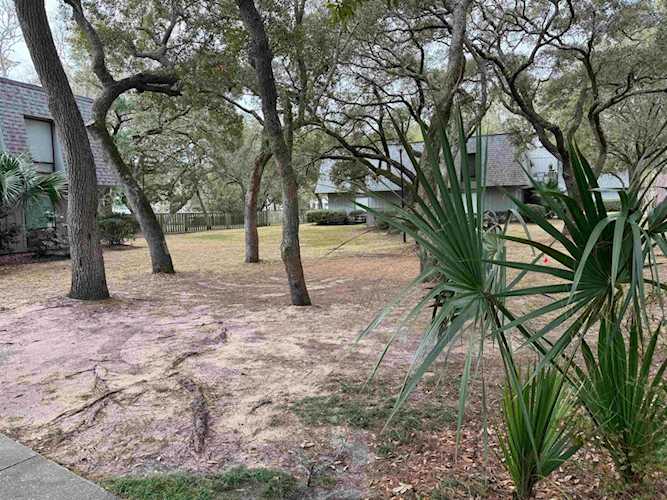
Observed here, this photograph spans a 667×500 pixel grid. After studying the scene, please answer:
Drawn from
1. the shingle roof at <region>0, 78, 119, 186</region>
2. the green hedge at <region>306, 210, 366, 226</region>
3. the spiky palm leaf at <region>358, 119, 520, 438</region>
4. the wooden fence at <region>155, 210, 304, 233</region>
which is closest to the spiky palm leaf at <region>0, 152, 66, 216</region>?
the shingle roof at <region>0, 78, 119, 186</region>

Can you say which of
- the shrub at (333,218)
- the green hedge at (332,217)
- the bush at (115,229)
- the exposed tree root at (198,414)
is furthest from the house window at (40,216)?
the shrub at (333,218)

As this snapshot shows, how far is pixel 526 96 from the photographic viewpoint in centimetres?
1428

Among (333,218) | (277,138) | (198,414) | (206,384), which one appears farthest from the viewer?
(333,218)

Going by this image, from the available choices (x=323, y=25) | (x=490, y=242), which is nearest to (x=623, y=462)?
(x=490, y=242)

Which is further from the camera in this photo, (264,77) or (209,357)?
(264,77)

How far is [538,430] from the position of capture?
6.31 ft

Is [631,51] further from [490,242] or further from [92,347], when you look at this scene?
[92,347]

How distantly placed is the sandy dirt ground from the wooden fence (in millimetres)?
18279

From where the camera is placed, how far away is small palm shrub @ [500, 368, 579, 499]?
1918 mm

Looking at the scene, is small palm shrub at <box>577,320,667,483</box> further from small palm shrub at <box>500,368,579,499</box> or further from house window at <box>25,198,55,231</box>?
house window at <box>25,198,55,231</box>

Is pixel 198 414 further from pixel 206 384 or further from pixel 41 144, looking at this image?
pixel 41 144

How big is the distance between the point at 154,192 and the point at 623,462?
89.3ft

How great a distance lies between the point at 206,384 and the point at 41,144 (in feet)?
48.1

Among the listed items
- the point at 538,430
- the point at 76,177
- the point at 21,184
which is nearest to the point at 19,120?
the point at 21,184
